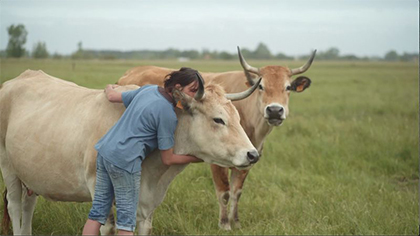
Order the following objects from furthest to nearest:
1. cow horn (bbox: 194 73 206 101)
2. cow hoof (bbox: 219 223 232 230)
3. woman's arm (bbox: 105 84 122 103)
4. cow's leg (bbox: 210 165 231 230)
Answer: cow's leg (bbox: 210 165 231 230)
cow hoof (bbox: 219 223 232 230)
woman's arm (bbox: 105 84 122 103)
cow horn (bbox: 194 73 206 101)

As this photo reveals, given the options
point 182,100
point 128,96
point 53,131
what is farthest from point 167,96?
point 53,131

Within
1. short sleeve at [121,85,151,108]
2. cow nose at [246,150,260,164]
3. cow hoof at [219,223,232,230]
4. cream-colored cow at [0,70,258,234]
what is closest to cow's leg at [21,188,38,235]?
cream-colored cow at [0,70,258,234]

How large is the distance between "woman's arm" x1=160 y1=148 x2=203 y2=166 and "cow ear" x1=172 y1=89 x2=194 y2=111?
1.19 feet

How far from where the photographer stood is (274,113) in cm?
646

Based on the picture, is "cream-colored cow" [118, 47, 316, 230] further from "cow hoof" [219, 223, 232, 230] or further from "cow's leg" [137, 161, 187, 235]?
"cow's leg" [137, 161, 187, 235]

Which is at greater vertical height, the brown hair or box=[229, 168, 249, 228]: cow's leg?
the brown hair

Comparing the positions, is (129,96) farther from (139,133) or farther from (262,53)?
(262,53)

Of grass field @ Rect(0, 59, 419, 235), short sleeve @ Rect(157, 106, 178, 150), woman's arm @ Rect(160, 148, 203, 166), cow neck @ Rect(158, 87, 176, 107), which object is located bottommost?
grass field @ Rect(0, 59, 419, 235)

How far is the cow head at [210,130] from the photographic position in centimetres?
388

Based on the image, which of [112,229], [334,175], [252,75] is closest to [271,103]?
[252,75]

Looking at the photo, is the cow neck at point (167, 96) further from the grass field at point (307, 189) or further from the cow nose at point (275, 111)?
the cow nose at point (275, 111)

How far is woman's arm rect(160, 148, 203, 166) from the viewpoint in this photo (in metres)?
3.89

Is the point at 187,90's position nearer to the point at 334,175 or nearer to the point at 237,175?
the point at 237,175

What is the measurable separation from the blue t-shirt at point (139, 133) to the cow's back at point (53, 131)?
40 cm
